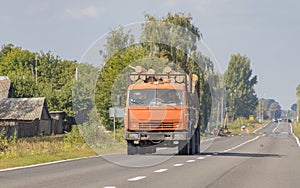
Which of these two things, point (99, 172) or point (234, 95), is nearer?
point (99, 172)

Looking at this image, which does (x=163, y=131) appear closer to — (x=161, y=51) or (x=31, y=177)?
(x=31, y=177)

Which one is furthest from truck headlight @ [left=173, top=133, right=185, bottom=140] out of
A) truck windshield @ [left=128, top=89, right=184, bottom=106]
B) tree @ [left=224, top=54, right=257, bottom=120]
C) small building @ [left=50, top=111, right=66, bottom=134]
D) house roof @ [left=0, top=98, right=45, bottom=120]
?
tree @ [left=224, top=54, right=257, bottom=120]

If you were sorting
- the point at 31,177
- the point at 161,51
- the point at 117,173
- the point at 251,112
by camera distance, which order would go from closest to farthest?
the point at 31,177 → the point at 117,173 → the point at 161,51 → the point at 251,112

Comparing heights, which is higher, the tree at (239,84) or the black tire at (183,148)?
the tree at (239,84)

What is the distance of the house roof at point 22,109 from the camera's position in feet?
246

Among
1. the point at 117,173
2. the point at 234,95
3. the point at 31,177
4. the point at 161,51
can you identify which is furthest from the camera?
the point at 234,95

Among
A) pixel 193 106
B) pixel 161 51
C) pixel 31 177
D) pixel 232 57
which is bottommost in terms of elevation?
pixel 31 177

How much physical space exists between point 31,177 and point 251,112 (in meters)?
168

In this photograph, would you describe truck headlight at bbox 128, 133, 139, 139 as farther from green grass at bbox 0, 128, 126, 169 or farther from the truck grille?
green grass at bbox 0, 128, 126, 169

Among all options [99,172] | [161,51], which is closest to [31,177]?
[99,172]

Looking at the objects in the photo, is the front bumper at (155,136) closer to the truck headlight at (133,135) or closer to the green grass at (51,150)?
the truck headlight at (133,135)

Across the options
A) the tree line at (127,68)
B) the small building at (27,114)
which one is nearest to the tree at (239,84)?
the tree line at (127,68)

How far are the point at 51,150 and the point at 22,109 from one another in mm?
50303

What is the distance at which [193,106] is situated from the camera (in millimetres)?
24641
